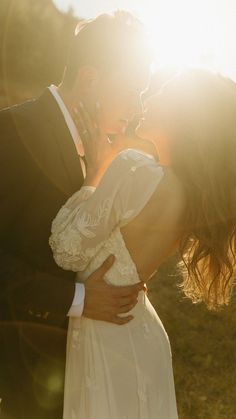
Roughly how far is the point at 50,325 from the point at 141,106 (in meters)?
1.40

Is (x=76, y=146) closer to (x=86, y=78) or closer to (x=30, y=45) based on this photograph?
(x=86, y=78)

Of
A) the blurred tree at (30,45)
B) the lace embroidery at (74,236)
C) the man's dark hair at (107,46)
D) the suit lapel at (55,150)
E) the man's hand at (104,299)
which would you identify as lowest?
the blurred tree at (30,45)

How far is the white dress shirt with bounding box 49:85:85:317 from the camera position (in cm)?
276

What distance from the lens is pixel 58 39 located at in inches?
737

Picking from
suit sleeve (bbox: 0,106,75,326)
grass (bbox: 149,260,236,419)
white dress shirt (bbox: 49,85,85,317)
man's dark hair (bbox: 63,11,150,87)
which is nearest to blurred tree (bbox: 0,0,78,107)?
grass (bbox: 149,260,236,419)

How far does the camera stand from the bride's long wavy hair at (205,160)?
2.96 m

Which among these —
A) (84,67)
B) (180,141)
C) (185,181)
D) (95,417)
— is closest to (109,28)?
(84,67)

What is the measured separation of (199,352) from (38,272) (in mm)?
5611

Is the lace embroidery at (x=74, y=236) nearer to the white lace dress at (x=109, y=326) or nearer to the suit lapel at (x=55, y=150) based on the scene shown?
the white lace dress at (x=109, y=326)

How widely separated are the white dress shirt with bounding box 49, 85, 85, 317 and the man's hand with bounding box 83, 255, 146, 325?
2 cm

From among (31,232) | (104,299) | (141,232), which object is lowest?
(104,299)

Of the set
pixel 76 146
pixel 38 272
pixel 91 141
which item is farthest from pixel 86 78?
pixel 38 272

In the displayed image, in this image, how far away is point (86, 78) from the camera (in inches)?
129

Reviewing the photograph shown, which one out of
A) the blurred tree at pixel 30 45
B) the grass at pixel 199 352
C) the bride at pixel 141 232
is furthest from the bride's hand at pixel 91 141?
the blurred tree at pixel 30 45
